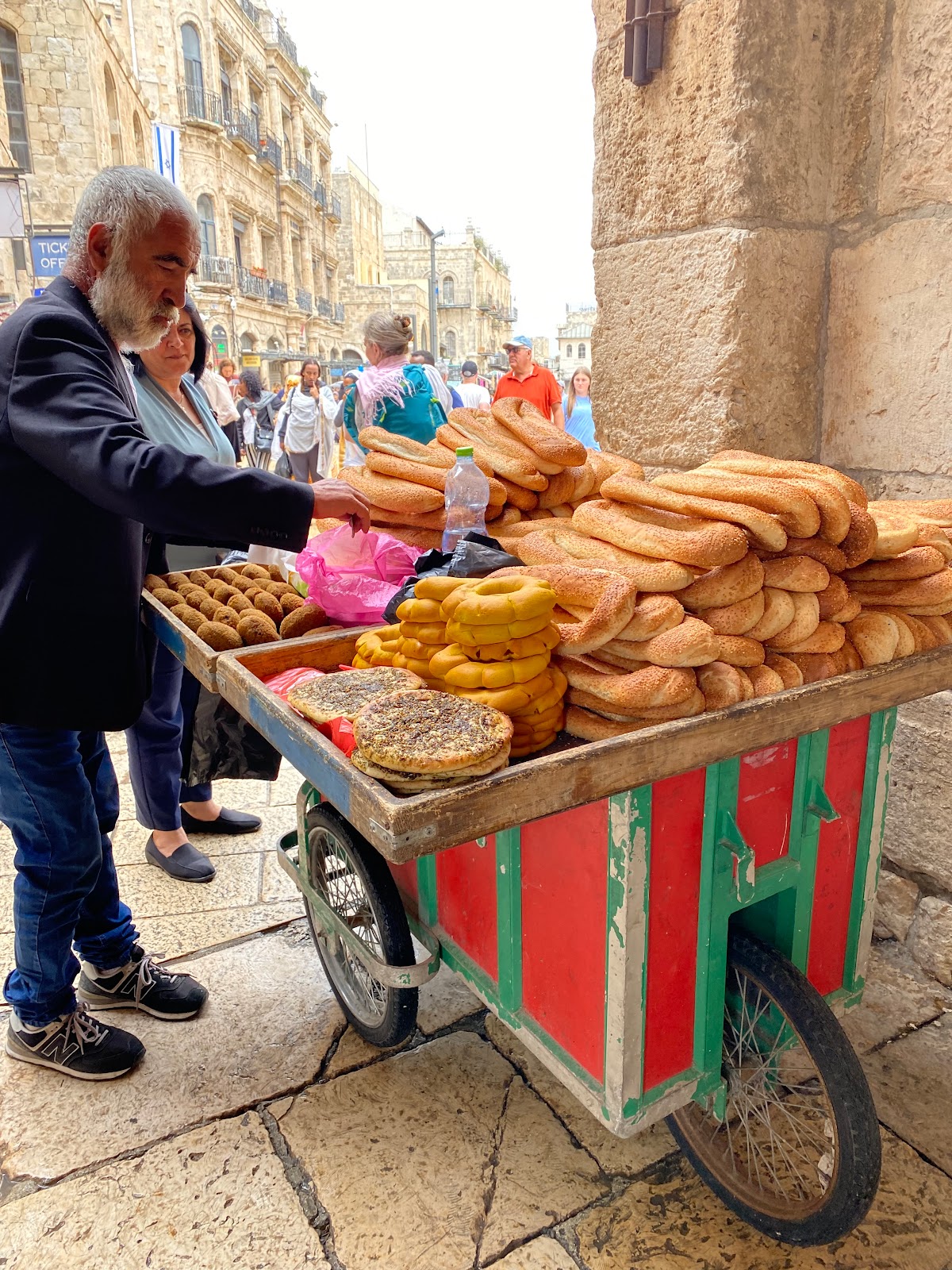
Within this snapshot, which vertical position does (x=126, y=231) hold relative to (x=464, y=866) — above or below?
above

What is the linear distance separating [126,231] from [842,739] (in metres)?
1.96

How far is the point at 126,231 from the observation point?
1.91 m

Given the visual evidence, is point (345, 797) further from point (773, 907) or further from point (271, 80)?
point (271, 80)

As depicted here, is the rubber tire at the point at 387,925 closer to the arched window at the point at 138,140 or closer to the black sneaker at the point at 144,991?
the black sneaker at the point at 144,991

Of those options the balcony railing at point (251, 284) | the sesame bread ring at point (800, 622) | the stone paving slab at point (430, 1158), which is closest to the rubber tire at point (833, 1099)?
the stone paving slab at point (430, 1158)

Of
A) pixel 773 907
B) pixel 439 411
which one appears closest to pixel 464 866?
pixel 773 907

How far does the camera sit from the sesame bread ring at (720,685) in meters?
1.40

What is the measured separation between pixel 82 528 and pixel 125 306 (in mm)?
542

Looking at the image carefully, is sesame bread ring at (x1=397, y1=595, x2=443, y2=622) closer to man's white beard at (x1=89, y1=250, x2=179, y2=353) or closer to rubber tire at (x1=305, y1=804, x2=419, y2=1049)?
rubber tire at (x1=305, y1=804, x2=419, y2=1049)

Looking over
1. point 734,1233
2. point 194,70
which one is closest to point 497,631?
point 734,1233

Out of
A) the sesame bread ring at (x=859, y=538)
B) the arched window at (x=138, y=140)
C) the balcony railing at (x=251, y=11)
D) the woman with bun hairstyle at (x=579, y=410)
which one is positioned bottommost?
the sesame bread ring at (x=859, y=538)

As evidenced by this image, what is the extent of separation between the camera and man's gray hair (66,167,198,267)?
189cm

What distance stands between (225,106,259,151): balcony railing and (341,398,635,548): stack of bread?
116 feet

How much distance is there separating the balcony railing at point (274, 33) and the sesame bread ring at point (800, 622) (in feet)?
152
